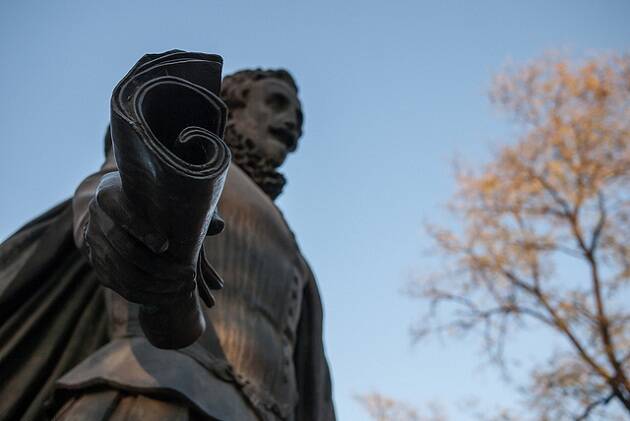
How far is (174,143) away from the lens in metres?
1.79

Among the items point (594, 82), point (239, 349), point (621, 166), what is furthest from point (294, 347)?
point (594, 82)

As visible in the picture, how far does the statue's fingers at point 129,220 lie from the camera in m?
1.78

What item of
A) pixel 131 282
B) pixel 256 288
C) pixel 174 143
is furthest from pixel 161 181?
pixel 256 288

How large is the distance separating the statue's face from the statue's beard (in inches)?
0.8

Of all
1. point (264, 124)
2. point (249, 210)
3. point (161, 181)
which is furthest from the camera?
point (264, 124)

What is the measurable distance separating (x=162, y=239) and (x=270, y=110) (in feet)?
7.70

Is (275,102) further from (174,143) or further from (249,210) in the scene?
(174,143)

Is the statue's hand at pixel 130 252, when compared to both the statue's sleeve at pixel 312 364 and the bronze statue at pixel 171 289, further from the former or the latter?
the statue's sleeve at pixel 312 364

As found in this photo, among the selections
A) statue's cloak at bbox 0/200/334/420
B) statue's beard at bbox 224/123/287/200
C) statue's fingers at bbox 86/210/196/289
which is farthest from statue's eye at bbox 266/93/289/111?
statue's fingers at bbox 86/210/196/289

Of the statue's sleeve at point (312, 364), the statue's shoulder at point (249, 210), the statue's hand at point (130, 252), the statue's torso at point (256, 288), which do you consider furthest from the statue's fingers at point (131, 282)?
the statue's sleeve at point (312, 364)

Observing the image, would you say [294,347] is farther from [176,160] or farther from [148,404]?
[176,160]

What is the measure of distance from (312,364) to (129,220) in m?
1.89

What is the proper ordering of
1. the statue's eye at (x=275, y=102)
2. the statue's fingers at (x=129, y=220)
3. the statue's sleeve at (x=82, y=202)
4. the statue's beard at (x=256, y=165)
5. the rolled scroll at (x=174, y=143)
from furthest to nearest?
the statue's eye at (x=275, y=102), the statue's beard at (x=256, y=165), the statue's sleeve at (x=82, y=202), the statue's fingers at (x=129, y=220), the rolled scroll at (x=174, y=143)

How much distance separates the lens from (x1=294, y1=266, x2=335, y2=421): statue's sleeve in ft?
11.3
